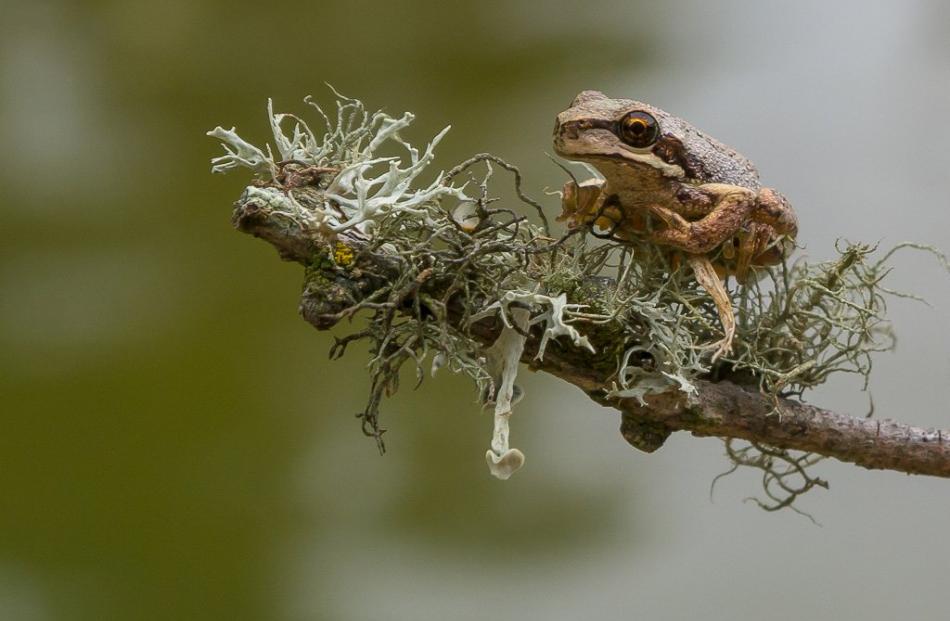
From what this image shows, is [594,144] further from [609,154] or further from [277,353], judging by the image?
[277,353]

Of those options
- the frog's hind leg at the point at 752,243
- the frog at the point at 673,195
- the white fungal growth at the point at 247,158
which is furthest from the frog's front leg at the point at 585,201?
the white fungal growth at the point at 247,158

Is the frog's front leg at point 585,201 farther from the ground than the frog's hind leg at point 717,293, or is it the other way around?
the frog's front leg at point 585,201

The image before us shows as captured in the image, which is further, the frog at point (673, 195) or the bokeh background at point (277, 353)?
the bokeh background at point (277, 353)

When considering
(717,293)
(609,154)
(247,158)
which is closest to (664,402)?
(717,293)

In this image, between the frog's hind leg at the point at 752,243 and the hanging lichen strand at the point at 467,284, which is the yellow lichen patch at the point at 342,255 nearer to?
the hanging lichen strand at the point at 467,284
